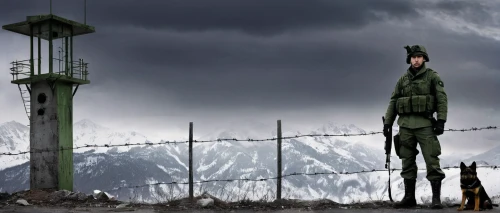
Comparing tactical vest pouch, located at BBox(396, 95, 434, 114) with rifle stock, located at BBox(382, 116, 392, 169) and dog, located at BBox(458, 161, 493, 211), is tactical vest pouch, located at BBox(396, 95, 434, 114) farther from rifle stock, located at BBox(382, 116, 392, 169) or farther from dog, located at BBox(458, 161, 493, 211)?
dog, located at BBox(458, 161, 493, 211)

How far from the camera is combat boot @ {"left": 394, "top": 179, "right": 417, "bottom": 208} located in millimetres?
12281

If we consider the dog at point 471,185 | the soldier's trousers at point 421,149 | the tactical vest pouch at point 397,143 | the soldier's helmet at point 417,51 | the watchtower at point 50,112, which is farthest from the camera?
the watchtower at point 50,112

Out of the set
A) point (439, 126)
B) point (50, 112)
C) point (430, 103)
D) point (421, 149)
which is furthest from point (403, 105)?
point (50, 112)

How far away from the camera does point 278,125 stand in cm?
1477

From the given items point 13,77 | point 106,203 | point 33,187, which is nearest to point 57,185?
point 33,187

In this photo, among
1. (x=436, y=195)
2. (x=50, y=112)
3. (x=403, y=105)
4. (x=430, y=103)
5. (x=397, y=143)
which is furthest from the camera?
(x=50, y=112)

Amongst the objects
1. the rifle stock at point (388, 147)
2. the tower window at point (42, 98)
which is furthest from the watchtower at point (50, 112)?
the rifle stock at point (388, 147)

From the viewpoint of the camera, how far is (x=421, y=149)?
484 inches

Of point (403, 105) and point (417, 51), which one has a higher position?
point (417, 51)

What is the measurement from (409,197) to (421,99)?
81.1 inches

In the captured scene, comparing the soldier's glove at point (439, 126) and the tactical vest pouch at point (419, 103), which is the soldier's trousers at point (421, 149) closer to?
the soldier's glove at point (439, 126)

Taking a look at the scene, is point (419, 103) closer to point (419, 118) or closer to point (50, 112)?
point (419, 118)

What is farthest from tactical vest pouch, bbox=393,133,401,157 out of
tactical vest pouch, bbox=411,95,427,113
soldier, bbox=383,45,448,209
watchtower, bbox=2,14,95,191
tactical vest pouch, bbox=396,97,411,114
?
watchtower, bbox=2,14,95,191

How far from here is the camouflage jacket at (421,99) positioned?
12.0 meters
